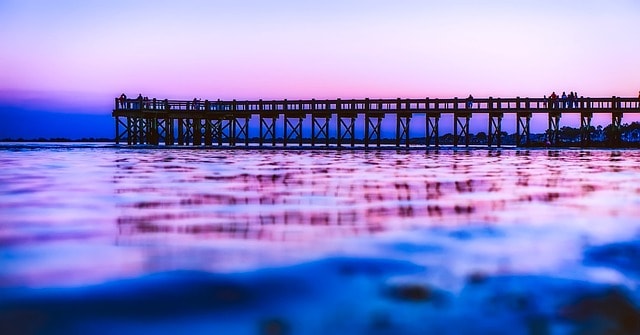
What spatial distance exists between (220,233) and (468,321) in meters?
3.78

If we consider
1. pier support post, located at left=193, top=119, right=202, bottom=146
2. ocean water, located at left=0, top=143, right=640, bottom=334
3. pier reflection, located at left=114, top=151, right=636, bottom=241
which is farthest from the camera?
pier support post, located at left=193, top=119, right=202, bottom=146

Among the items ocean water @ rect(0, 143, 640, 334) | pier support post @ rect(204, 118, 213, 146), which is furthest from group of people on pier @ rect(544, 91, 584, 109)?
ocean water @ rect(0, 143, 640, 334)

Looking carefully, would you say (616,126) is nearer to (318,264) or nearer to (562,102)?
(562,102)

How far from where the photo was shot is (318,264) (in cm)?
544

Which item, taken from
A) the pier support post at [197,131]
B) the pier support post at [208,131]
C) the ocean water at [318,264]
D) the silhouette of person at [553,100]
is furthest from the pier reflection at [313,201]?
the pier support post at [197,131]

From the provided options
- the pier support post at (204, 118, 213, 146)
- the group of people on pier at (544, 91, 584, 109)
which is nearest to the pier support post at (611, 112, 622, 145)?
the group of people on pier at (544, 91, 584, 109)

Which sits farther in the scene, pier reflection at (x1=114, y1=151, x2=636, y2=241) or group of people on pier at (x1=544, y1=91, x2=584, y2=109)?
group of people on pier at (x1=544, y1=91, x2=584, y2=109)

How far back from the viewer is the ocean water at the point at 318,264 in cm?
379

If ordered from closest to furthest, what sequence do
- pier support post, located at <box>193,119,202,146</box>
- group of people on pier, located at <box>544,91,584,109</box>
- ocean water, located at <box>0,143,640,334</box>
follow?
ocean water, located at <box>0,143,640,334</box> < group of people on pier, located at <box>544,91,584,109</box> < pier support post, located at <box>193,119,202,146</box>

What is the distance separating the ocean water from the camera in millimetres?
3791

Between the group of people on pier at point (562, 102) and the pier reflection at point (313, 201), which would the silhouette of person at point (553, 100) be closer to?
the group of people on pier at point (562, 102)

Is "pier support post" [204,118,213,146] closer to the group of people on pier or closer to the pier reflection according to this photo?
the group of people on pier

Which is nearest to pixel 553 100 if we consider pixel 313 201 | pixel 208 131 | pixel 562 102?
pixel 562 102

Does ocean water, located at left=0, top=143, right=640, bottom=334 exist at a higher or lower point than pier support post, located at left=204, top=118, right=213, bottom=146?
lower
